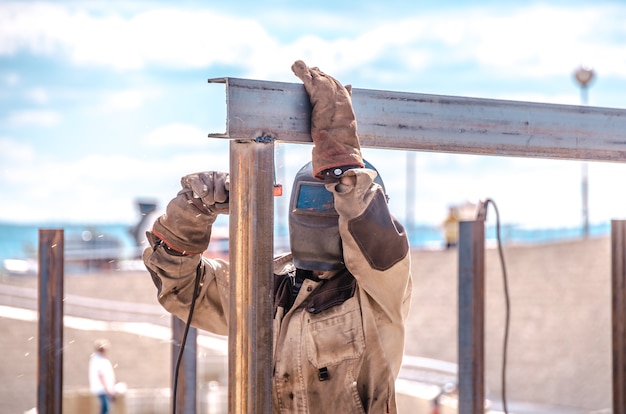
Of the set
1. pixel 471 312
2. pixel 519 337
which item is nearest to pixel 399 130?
pixel 471 312

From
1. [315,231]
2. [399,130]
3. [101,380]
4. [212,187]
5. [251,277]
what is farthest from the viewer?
[101,380]

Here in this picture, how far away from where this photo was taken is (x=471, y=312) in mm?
4285

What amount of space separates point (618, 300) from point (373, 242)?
95.0 inches

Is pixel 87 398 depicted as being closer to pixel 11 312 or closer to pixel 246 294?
pixel 11 312

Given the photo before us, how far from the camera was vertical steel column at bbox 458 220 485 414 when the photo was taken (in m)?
4.25

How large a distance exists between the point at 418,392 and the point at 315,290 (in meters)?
9.08

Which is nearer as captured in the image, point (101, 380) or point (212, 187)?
point (212, 187)

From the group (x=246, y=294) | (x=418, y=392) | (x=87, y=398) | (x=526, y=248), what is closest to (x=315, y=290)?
(x=246, y=294)

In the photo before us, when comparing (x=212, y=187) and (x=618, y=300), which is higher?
(x=212, y=187)

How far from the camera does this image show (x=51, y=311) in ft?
14.9

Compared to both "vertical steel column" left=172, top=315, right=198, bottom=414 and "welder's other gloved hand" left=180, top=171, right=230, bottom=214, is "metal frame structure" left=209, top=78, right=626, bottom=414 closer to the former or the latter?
"welder's other gloved hand" left=180, top=171, right=230, bottom=214

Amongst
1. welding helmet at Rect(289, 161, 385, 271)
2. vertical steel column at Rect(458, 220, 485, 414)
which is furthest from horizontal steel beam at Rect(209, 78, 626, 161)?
vertical steel column at Rect(458, 220, 485, 414)

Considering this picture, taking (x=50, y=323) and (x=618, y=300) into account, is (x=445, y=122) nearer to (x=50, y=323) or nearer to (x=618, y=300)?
(x=618, y=300)

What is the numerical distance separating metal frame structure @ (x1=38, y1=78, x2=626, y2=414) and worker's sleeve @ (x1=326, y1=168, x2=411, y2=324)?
0.51ft
